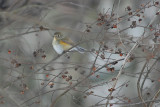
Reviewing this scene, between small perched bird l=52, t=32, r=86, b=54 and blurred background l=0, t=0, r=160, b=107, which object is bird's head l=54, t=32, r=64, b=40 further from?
blurred background l=0, t=0, r=160, b=107

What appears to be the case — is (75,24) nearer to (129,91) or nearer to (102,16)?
(102,16)

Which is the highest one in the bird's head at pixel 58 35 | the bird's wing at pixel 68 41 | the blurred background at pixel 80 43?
the bird's head at pixel 58 35

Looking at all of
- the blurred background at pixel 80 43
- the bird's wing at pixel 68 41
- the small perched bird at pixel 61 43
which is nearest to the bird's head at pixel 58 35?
the small perched bird at pixel 61 43

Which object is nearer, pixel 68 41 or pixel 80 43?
pixel 80 43

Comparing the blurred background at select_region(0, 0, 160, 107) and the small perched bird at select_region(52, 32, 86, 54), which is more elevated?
the small perched bird at select_region(52, 32, 86, 54)

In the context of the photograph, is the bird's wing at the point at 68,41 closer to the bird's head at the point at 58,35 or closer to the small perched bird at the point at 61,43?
the small perched bird at the point at 61,43

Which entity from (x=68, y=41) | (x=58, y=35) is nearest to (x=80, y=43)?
(x=68, y=41)

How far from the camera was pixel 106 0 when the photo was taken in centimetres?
1089

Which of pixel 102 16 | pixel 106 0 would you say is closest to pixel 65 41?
pixel 102 16

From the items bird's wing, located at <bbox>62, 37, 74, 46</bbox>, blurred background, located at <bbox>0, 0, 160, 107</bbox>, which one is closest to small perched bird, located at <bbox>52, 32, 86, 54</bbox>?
bird's wing, located at <bbox>62, 37, 74, 46</bbox>

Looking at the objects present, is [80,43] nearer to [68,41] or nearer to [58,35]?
[68,41]

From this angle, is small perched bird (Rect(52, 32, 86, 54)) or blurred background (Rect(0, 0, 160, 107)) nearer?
blurred background (Rect(0, 0, 160, 107))

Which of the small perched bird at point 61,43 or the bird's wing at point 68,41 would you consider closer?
the bird's wing at point 68,41

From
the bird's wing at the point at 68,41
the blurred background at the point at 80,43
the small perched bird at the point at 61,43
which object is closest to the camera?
the blurred background at the point at 80,43
